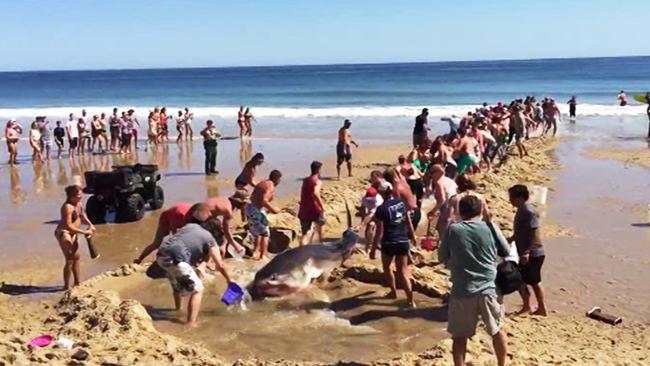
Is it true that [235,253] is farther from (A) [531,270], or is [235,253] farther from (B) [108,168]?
(B) [108,168]

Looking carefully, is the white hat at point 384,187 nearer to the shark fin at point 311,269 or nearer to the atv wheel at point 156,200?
the shark fin at point 311,269

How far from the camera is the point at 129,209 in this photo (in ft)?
42.0

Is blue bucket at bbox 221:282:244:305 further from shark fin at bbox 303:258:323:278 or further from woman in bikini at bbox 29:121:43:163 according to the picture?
woman in bikini at bbox 29:121:43:163

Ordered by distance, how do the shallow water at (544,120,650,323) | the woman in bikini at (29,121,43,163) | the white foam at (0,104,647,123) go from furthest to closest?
1. the white foam at (0,104,647,123)
2. the woman in bikini at (29,121,43,163)
3. the shallow water at (544,120,650,323)

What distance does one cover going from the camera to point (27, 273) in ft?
32.6

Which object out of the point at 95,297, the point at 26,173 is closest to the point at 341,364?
the point at 95,297

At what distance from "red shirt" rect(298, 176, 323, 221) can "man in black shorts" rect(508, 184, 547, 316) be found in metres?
3.58

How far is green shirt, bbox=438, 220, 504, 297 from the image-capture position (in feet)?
18.9

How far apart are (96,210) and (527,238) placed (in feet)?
26.6

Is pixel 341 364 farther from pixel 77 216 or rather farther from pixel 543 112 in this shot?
pixel 543 112

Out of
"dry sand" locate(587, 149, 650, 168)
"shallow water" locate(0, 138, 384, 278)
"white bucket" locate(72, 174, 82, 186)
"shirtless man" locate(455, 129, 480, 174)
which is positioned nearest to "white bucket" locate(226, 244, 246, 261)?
"shallow water" locate(0, 138, 384, 278)

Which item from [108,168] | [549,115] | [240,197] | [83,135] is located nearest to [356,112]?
[549,115]

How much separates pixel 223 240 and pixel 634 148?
1767 cm

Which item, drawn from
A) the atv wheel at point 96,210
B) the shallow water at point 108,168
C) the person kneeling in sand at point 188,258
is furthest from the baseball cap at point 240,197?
the atv wheel at point 96,210
